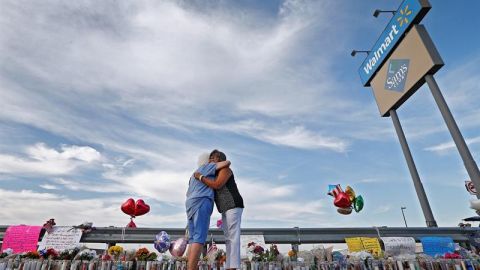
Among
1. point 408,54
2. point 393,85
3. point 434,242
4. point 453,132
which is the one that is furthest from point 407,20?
point 434,242

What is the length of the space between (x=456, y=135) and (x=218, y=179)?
7539 mm

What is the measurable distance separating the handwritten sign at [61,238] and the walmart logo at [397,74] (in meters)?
11.1

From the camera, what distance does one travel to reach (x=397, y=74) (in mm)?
11062

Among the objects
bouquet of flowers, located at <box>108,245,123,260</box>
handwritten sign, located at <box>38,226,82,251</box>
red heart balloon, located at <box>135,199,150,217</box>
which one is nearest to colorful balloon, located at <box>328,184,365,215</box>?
red heart balloon, located at <box>135,199,150,217</box>

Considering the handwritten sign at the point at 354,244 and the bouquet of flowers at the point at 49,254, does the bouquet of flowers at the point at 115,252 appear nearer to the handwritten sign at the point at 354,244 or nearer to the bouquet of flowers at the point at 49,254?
the bouquet of flowers at the point at 49,254

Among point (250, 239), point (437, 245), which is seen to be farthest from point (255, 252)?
point (437, 245)

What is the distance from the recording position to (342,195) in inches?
273

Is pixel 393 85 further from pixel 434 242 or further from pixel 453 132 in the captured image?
pixel 434 242

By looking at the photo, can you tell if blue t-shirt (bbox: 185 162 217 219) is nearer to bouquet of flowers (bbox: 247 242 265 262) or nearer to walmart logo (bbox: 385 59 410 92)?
bouquet of flowers (bbox: 247 242 265 262)

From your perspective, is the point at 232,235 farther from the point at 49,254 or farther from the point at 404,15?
the point at 404,15

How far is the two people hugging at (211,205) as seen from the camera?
11.3ft

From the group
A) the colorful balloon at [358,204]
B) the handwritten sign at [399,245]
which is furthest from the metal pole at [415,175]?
the handwritten sign at [399,245]

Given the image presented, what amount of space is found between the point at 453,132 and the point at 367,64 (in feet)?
19.9

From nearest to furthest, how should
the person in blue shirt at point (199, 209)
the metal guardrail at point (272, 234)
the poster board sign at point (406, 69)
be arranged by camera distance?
the person in blue shirt at point (199, 209), the metal guardrail at point (272, 234), the poster board sign at point (406, 69)
